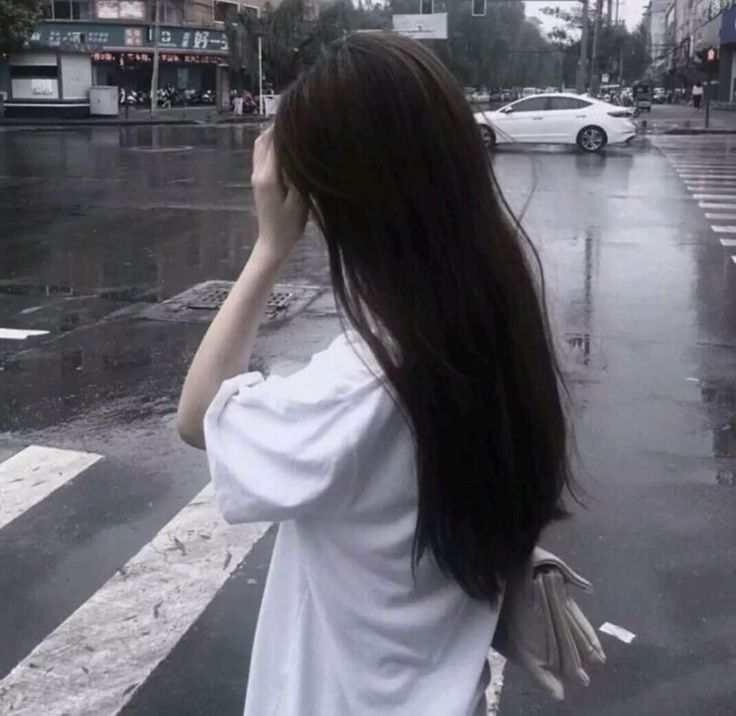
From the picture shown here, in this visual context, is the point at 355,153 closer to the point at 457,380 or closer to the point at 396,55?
the point at 396,55

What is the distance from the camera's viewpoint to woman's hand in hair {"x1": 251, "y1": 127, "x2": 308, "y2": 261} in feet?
5.22

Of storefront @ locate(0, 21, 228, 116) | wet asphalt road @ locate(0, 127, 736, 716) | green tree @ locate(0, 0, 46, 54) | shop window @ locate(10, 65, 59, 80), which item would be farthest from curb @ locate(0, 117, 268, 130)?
wet asphalt road @ locate(0, 127, 736, 716)

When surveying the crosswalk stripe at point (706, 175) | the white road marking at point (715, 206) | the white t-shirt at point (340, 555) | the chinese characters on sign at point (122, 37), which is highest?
the chinese characters on sign at point (122, 37)

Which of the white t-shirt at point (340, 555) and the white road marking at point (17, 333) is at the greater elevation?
the white t-shirt at point (340, 555)

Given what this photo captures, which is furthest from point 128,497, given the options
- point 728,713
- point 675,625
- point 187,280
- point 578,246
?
point 578,246

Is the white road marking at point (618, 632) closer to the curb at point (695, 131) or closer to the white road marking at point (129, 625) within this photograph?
the white road marking at point (129, 625)

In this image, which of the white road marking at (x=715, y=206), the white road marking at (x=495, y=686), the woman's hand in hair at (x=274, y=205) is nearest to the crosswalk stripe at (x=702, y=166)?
the white road marking at (x=715, y=206)

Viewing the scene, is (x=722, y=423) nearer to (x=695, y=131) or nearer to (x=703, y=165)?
(x=703, y=165)

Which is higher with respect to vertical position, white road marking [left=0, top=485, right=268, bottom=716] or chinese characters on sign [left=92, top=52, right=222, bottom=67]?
chinese characters on sign [left=92, top=52, right=222, bottom=67]

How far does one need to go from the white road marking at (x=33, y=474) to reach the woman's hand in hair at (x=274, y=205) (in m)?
3.83

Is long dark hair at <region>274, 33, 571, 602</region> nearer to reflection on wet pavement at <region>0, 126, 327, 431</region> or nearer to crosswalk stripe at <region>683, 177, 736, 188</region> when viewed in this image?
reflection on wet pavement at <region>0, 126, 327, 431</region>

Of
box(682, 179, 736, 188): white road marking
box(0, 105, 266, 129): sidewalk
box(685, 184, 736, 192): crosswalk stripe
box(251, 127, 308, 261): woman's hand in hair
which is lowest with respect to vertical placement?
box(0, 105, 266, 129): sidewalk

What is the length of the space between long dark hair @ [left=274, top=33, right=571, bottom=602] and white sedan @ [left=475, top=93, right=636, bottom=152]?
2831 centimetres

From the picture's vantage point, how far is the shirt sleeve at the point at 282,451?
57.9 inches
